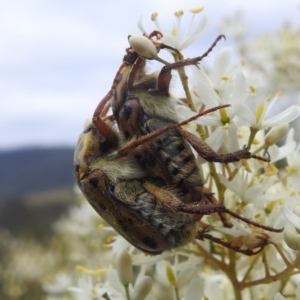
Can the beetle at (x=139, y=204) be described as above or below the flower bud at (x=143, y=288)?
above

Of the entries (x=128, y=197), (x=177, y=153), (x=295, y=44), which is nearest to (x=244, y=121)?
(x=177, y=153)

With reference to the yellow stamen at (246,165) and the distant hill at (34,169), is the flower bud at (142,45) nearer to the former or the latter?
the yellow stamen at (246,165)

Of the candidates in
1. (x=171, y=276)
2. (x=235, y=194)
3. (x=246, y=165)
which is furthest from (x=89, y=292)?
(x=246, y=165)

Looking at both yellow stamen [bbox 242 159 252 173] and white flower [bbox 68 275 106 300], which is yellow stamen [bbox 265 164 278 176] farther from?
white flower [bbox 68 275 106 300]

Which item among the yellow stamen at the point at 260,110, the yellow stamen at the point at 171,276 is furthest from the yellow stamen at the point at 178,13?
the yellow stamen at the point at 171,276

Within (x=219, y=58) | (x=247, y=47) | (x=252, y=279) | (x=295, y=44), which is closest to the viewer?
(x=219, y=58)

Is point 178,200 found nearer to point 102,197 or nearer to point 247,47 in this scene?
point 102,197
